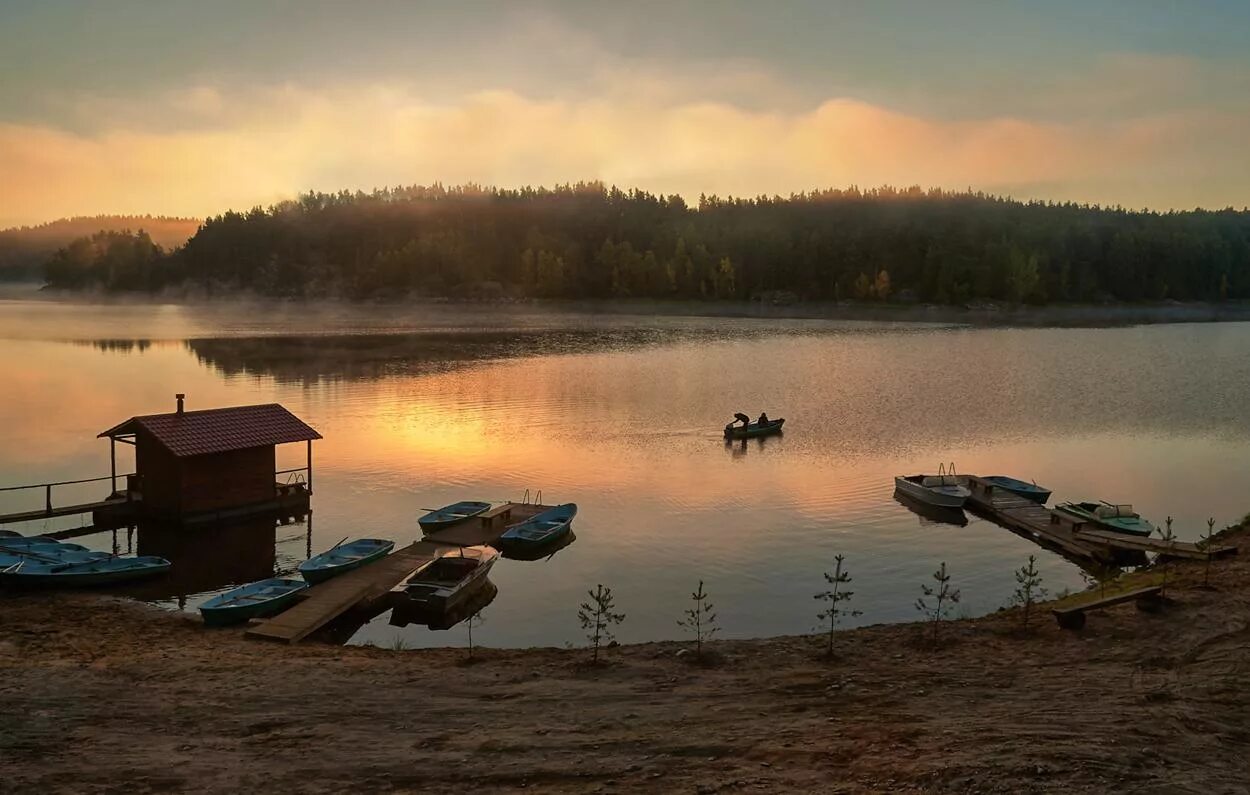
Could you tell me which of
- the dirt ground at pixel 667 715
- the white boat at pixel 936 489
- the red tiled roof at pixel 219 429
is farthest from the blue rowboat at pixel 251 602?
the white boat at pixel 936 489

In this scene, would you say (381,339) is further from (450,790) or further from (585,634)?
(450,790)

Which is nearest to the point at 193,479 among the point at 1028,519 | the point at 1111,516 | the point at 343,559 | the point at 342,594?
the point at 343,559

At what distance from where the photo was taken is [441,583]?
19.9 m

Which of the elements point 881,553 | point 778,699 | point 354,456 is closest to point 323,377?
point 354,456

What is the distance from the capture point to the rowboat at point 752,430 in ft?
137

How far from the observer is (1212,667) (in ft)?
40.9

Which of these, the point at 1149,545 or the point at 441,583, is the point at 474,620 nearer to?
the point at 441,583

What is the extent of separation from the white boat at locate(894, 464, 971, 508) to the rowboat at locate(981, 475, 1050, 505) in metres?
1.15

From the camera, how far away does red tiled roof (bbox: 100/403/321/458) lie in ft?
85.5

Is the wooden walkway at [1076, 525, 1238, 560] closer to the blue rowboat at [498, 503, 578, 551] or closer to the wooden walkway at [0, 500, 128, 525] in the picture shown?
the blue rowboat at [498, 503, 578, 551]

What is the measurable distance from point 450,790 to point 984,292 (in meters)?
168

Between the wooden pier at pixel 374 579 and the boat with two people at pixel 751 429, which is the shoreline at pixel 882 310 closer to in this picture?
Result: the boat with two people at pixel 751 429

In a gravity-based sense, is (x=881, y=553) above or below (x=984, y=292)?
below

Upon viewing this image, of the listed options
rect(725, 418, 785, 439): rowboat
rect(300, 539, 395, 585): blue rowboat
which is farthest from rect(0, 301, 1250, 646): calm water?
rect(300, 539, 395, 585): blue rowboat
